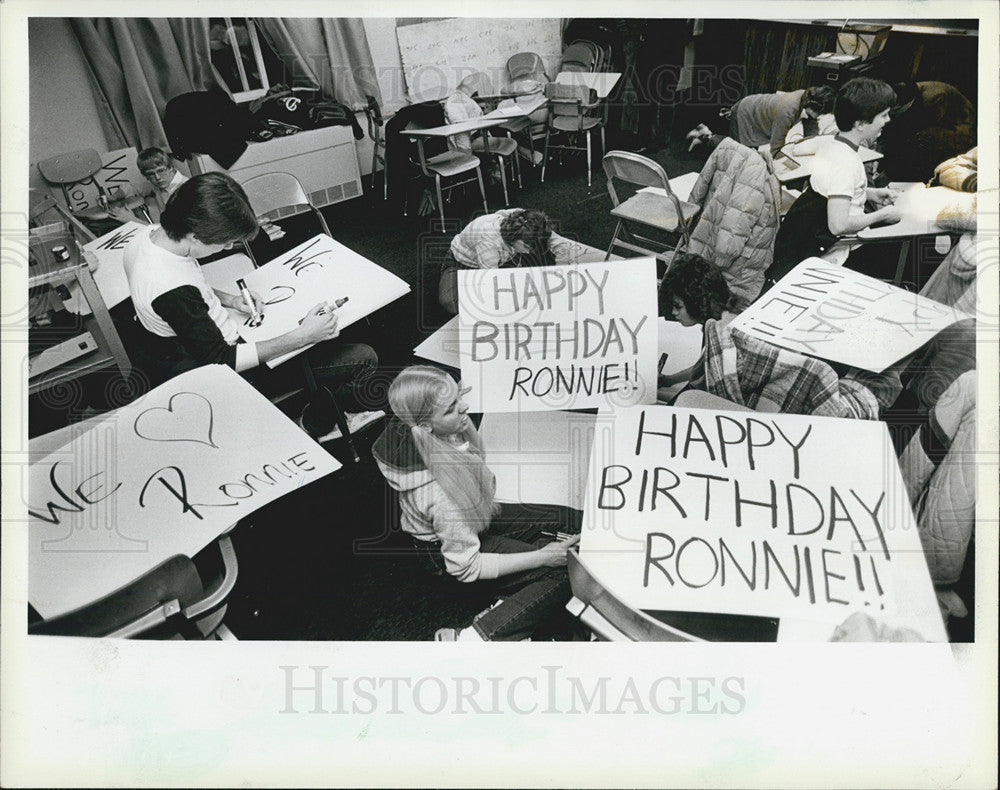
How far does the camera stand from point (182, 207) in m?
1.12

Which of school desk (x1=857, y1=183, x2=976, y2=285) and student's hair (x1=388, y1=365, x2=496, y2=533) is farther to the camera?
school desk (x1=857, y1=183, x2=976, y2=285)

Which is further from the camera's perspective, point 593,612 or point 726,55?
point 726,55

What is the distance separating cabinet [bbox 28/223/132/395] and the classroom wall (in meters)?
0.13

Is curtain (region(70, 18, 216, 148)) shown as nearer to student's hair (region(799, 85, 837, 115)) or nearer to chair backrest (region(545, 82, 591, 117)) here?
chair backrest (region(545, 82, 591, 117))

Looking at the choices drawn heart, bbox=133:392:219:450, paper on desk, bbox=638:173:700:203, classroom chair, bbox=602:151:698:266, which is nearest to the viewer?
drawn heart, bbox=133:392:219:450

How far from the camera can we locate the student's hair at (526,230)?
1325 mm

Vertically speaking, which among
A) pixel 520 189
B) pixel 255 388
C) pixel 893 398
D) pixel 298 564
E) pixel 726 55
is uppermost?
pixel 726 55

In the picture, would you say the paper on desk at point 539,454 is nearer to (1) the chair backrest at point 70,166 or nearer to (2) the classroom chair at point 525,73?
(2) the classroom chair at point 525,73

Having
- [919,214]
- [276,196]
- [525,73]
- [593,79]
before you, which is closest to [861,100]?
[919,214]

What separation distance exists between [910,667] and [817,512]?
0.34m

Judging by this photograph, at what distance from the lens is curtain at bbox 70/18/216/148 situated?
3.55ft

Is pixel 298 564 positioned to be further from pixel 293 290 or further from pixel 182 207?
pixel 182 207

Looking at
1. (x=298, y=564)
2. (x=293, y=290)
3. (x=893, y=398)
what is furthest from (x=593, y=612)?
(x=293, y=290)

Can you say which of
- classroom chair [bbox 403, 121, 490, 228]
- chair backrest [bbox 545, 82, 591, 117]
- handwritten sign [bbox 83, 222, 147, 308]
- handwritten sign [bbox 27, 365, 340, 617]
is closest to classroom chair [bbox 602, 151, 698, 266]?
chair backrest [bbox 545, 82, 591, 117]
